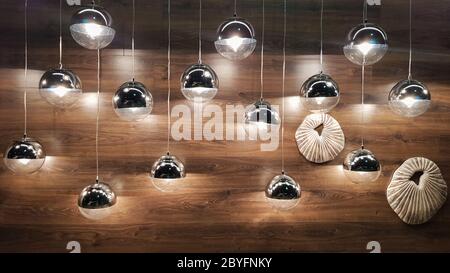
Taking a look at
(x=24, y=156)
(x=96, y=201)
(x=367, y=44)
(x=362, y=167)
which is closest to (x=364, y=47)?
(x=367, y=44)

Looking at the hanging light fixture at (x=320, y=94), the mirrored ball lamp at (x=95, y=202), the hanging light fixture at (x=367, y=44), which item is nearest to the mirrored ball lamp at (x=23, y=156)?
the mirrored ball lamp at (x=95, y=202)

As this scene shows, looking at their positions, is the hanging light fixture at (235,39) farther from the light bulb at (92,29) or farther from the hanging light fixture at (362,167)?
the hanging light fixture at (362,167)

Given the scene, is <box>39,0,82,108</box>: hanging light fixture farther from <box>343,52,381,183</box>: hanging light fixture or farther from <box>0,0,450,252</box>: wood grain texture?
<box>343,52,381,183</box>: hanging light fixture

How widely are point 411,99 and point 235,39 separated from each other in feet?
4.69

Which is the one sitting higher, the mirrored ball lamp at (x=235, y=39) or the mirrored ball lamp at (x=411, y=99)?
the mirrored ball lamp at (x=235, y=39)

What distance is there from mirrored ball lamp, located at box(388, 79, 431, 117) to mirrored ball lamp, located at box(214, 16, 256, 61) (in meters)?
1.22

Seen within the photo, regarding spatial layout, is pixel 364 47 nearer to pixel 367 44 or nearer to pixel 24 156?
pixel 367 44

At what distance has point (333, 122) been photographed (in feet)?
16.1

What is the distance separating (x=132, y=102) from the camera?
3471 mm

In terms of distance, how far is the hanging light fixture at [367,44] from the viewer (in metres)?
3.31

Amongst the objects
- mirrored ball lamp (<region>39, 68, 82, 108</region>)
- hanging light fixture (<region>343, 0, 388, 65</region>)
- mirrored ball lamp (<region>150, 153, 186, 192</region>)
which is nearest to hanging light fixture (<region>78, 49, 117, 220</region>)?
mirrored ball lamp (<region>150, 153, 186, 192</region>)

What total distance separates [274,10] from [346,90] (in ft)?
3.80

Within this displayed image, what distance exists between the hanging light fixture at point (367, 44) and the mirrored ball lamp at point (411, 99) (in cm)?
40

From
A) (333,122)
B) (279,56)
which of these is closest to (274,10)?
(279,56)
